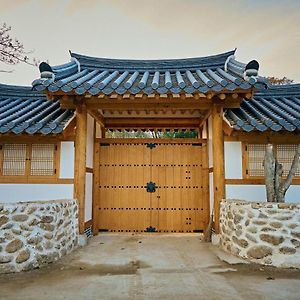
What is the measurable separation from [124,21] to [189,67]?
8.27 feet

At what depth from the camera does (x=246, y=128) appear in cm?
463

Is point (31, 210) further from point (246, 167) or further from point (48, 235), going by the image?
point (246, 167)

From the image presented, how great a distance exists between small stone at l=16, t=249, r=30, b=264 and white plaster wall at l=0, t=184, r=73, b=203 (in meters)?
1.66

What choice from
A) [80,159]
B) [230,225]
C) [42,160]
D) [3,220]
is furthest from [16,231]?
[230,225]

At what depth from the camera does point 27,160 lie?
543cm

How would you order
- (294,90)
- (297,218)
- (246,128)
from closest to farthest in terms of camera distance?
(297,218) < (246,128) < (294,90)

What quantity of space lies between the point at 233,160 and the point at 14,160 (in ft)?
14.3

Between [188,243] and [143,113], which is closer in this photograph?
[188,243]

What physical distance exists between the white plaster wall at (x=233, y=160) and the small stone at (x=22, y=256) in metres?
3.58

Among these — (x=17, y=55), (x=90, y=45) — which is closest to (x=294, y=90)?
(x=17, y=55)

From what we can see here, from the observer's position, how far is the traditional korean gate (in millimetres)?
6172

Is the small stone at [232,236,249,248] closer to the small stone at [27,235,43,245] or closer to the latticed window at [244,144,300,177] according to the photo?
the latticed window at [244,144,300,177]

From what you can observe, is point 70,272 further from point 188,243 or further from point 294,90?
point 294,90

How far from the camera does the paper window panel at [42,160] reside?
5.37m
